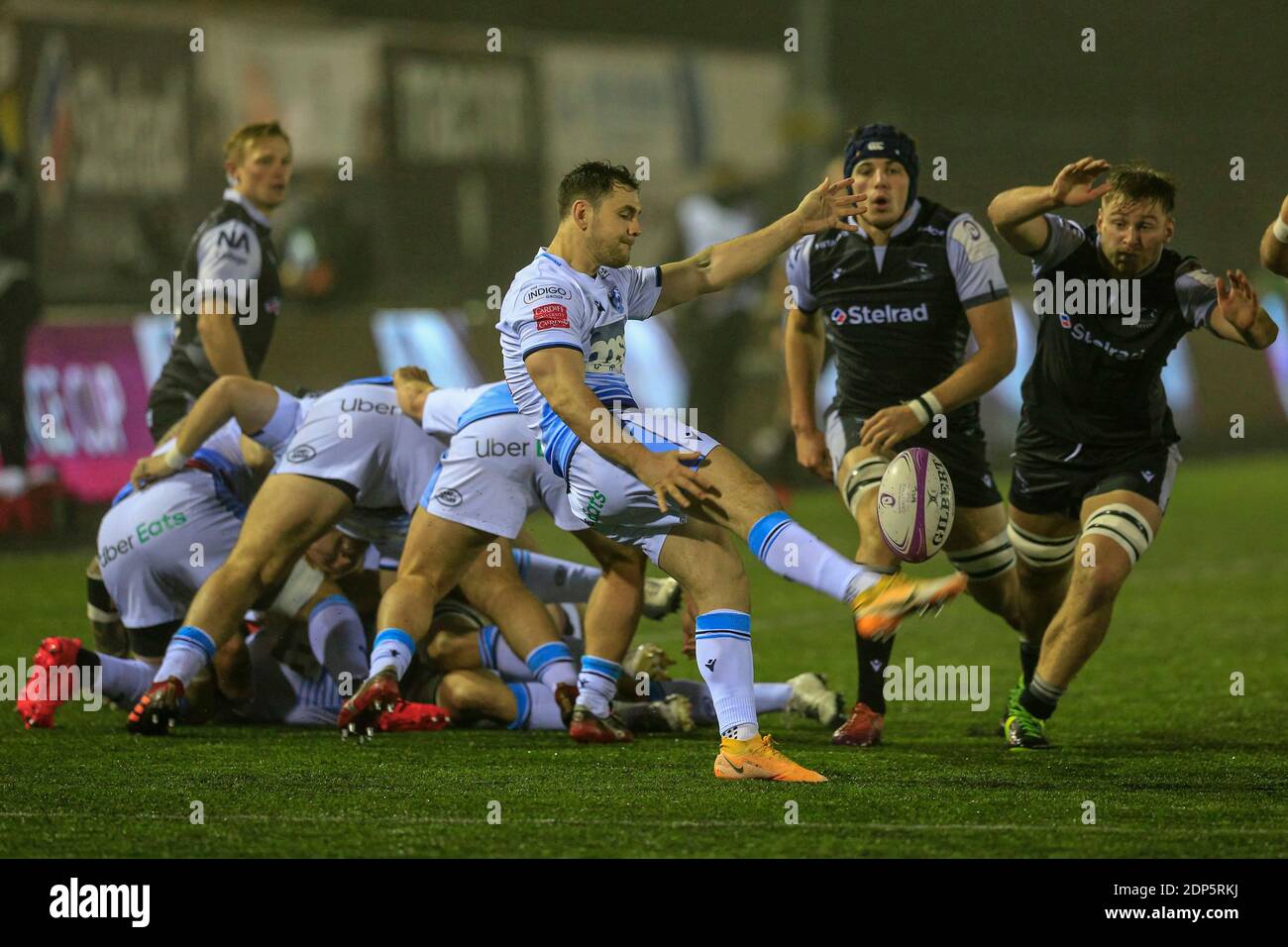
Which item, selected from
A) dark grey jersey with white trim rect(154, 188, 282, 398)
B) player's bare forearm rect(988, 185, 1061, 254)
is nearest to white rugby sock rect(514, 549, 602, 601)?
dark grey jersey with white trim rect(154, 188, 282, 398)

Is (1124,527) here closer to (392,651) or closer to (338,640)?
(392,651)

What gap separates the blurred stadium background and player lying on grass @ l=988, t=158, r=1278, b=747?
8.81 m

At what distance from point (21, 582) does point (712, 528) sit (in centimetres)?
707

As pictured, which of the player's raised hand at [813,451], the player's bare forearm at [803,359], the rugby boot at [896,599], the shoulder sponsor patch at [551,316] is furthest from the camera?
the player's bare forearm at [803,359]

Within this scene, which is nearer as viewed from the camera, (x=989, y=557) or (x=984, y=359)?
A: (x=984, y=359)

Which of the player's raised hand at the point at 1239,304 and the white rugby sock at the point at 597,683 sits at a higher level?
the player's raised hand at the point at 1239,304

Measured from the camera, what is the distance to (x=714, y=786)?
566 cm

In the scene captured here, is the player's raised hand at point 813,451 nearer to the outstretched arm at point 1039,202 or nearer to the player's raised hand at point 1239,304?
the outstretched arm at point 1039,202

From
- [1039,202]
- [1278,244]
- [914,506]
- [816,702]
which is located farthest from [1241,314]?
[816,702]

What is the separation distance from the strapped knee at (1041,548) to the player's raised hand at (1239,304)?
1062mm

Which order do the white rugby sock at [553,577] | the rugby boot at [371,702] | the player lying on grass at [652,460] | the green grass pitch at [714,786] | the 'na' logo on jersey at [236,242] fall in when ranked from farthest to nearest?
the 'na' logo on jersey at [236,242]
the white rugby sock at [553,577]
the rugby boot at [371,702]
the player lying on grass at [652,460]
the green grass pitch at [714,786]

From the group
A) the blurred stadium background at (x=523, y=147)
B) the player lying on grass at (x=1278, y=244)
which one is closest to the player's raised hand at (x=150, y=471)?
the player lying on grass at (x=1278, y=244)

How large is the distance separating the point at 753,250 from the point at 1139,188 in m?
1.43

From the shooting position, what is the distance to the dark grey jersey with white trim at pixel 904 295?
6.98m
